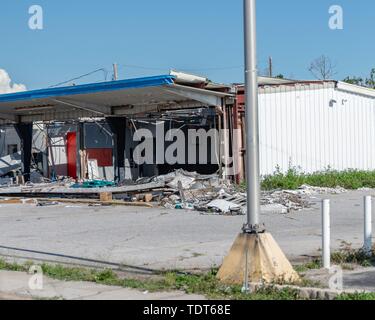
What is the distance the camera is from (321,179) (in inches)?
1209

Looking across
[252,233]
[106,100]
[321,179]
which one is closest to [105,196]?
[106,100]

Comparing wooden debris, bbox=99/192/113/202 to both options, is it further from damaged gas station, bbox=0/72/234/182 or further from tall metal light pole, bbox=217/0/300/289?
tall metal light pole, bbox=217/0/300/289

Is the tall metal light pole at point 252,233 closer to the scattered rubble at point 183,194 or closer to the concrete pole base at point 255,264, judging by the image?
the concrete pole base at point 255,264

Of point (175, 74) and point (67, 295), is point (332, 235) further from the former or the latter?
point (175, 74)

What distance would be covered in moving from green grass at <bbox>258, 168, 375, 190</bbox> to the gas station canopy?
4293 millimetres

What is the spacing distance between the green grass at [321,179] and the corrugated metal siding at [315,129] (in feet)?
1.78

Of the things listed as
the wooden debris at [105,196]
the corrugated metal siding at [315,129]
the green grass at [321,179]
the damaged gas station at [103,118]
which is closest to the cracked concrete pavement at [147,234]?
the wooden debris at [105,196]

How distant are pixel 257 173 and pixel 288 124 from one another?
2185cm

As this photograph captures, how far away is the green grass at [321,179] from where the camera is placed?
94.8 feet

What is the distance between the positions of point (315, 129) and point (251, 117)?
23.2 meters

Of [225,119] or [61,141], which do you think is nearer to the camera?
[225,119]

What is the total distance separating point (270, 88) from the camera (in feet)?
99.7

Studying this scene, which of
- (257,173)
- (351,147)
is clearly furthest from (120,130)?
(257,173)
